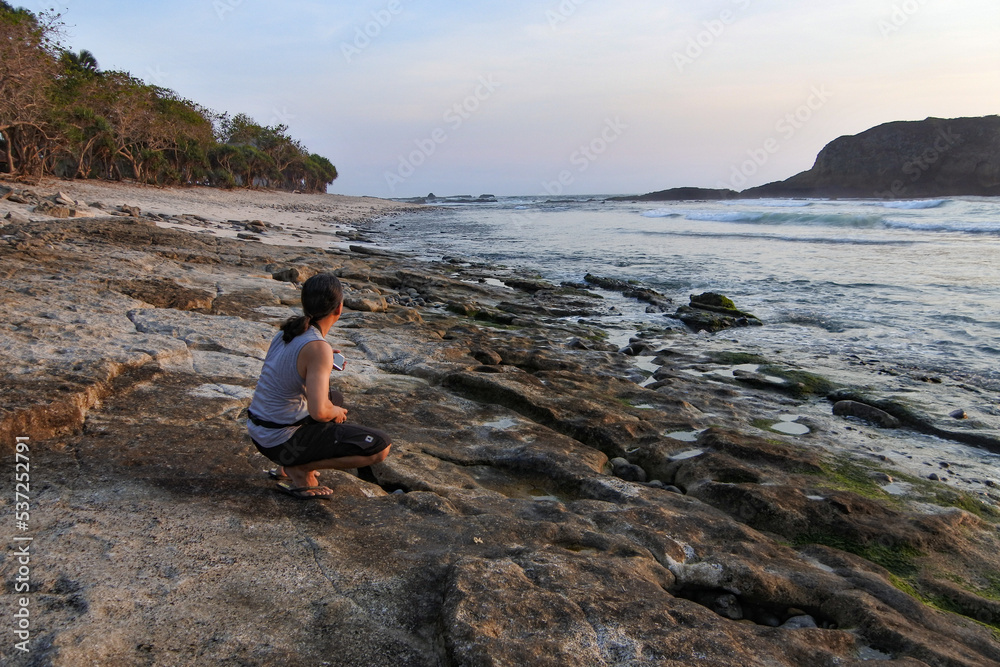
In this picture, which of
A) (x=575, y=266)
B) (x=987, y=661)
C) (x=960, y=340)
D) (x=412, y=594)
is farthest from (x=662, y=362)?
(x=575, y=266)

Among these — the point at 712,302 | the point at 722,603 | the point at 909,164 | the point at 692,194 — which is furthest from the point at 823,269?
the point at 692,194

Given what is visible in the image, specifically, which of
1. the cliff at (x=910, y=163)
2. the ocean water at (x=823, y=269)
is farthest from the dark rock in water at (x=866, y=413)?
the cliff at (x=910, y=163)

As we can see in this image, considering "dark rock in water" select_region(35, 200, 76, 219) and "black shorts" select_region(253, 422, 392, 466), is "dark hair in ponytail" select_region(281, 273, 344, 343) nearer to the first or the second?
"black shorts" select_region(253, 422, 392, 466)

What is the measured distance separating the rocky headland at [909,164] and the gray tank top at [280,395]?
80413 millimetres

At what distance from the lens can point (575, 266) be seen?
65.9 ft

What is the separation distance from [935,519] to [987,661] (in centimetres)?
171

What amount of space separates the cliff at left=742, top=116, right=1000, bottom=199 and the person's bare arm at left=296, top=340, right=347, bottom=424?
82192 millimetres

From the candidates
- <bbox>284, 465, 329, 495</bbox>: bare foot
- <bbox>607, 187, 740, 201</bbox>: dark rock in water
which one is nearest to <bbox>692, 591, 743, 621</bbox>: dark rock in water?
<bbox>284, 465, 329, 495</bbox>: bare foot

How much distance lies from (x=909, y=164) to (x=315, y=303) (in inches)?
3669

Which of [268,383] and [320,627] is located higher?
[268,383]

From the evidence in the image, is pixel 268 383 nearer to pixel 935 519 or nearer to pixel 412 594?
pixel 412 594

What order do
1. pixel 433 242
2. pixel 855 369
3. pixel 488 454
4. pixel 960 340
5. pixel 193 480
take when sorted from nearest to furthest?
pixel 193 480
pixel 488 454
pixel 855 369
pixel 960 340
pixel 433 242

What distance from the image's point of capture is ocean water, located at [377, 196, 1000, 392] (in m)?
9.89

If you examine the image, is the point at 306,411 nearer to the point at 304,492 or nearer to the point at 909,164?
the point at 304,492
